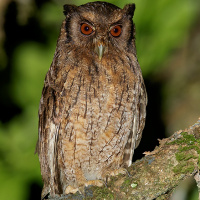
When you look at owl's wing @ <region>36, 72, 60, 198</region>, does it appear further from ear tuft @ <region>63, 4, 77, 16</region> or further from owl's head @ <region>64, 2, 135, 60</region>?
ear tuft @ <region>63, 4, 77, 16</region>

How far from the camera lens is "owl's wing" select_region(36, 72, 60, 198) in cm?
256

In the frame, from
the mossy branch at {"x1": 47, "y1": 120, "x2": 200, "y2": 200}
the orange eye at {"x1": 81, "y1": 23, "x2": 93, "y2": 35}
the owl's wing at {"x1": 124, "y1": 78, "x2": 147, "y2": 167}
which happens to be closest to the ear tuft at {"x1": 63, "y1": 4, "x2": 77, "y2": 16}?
the orange eye at {"x1": 81, "y1": 23, "x2": 93, "y2": 35}

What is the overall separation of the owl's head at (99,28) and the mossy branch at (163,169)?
0.77 m

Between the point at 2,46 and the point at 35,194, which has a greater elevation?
the point at 2,46

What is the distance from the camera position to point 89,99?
2514 mm

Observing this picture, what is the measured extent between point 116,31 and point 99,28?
16 centimetres

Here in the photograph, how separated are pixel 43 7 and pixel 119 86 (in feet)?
4.33

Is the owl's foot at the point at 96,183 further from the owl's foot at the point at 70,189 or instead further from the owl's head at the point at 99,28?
the owl's head at the point at 99,28

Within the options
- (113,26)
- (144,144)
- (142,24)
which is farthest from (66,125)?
(144,144)

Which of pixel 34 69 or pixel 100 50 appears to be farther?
pixel 34 69

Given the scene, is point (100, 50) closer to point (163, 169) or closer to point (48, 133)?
point (48, 133)

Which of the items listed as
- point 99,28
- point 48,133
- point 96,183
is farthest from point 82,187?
point 99,28

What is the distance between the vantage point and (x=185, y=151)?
2115 mm

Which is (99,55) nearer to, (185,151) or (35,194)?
(185,151)
